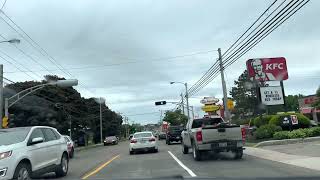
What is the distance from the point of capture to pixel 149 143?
30.1 metres

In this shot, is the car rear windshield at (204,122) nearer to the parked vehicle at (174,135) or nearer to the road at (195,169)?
the road at (195,169)

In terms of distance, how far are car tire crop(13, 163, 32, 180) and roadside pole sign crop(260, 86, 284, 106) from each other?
77.6ft

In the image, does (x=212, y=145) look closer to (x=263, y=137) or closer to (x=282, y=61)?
(x=263, y=137)

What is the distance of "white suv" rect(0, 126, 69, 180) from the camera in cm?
1166

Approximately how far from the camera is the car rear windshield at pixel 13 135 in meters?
12.6

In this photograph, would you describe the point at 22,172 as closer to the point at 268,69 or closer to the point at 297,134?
the point at 297,134

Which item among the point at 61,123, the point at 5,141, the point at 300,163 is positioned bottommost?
the point at 300,163

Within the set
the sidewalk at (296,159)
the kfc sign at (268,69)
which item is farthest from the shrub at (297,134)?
the sidewalk at (296,159)

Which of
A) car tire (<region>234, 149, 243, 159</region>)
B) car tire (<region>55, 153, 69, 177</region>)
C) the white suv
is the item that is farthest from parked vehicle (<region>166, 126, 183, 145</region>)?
the white suv

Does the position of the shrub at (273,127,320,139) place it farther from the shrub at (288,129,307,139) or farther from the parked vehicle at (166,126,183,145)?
the parked vehicle at (166,126,183,145)

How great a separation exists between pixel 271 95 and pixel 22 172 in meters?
24.5

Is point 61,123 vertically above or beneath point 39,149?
above

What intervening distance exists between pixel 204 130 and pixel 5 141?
10038 millimetres

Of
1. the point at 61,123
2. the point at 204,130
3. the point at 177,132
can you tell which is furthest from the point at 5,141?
the point at 61,123
